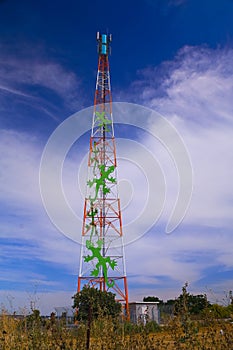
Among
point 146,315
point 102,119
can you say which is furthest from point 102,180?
point 146,315

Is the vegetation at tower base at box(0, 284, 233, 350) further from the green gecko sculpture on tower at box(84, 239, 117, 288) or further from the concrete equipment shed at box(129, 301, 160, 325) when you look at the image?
the green gecko sculpture on tower at box(84, 239, 117, 288)

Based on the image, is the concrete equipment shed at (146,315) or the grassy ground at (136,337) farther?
the concrete equipment shed at (146,315)

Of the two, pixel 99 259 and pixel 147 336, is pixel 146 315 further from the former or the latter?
pixel 99 259

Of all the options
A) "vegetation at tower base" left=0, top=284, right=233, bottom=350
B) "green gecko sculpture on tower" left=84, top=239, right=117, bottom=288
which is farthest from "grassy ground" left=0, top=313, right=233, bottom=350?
"green gecko sculpture on tower" left=84, top=239, right=117, bottom=288

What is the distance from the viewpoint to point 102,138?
2348 centimetres

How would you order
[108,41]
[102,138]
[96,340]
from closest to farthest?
[96,340] < [102,138] < [108,41]

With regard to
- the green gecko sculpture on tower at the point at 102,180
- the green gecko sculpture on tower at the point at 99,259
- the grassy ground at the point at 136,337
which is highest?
the green gecko sculpture on tower at the point at 102,180

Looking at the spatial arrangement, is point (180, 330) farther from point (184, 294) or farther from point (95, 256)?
point (95, 256)

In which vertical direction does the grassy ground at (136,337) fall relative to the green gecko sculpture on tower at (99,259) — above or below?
below

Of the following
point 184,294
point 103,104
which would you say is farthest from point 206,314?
point 103,104

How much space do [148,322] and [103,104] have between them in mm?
19633

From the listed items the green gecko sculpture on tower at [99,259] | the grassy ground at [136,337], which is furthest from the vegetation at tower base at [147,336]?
the green gecko sculpture on tower at [99,259]

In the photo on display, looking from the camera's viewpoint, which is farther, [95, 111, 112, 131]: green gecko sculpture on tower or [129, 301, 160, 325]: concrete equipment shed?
[95, 111, 112, 131]: green gecko sculpture on tower

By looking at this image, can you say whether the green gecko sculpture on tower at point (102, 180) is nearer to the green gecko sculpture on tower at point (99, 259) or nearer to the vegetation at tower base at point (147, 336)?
the green gecko sculpture on tower at point (99, 259)
